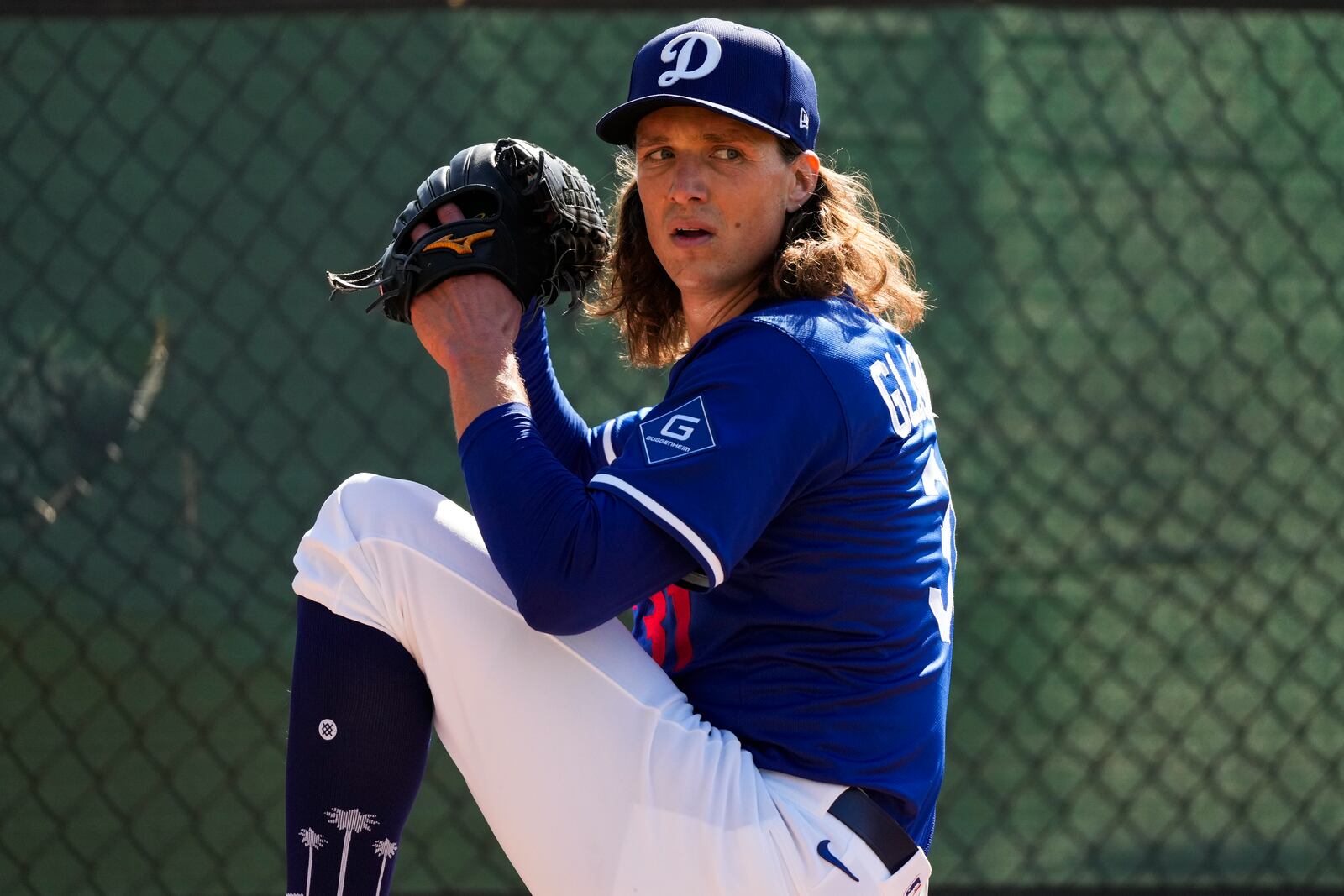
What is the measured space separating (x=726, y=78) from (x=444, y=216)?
1.18ft

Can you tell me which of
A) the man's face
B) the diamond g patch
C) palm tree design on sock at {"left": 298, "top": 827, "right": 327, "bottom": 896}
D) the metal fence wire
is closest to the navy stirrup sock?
palm tree design on sock at {"left": 298, "top": 827, "right": 327, "bottom": 896}

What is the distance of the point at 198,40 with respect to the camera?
2936 mm

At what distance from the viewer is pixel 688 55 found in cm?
161

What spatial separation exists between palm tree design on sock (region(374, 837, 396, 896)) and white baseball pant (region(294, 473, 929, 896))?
0.41 feet

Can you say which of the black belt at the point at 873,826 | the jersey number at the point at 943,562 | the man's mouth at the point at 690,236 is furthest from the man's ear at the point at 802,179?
the black belt at the point at 873,826

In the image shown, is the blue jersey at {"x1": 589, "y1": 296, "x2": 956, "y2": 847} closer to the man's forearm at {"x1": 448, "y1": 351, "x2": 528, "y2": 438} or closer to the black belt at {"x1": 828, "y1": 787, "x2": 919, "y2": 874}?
the black belt at {"x1": 828, "y1": 787, "x2": 919, "y2": 874}

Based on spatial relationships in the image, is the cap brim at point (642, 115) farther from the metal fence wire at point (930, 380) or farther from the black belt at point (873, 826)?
the metal fence wire at point (930, 380)

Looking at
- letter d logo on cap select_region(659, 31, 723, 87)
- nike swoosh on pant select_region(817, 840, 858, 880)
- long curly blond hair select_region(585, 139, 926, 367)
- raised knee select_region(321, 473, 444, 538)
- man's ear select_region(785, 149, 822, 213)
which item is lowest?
nike swoosh on pant select_region(817, 840, 858, 880)

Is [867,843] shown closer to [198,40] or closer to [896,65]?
[896,65]

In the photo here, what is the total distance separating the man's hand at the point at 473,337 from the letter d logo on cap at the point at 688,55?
303 mm

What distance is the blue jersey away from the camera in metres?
1.38

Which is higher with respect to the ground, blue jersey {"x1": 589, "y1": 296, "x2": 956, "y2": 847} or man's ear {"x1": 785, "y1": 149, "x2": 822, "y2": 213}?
man's ear {"x1": 785, "y1": 149, "x2": 822, "y2": 213}

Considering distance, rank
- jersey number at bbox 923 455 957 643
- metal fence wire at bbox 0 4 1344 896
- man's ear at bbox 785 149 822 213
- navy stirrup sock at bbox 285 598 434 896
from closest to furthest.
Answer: navy stirrup sock at bbox 285 598 434 896 → jersey number at bbox 923 455 957 643 → man's ear at bbox 785 149 822 213 → metal fence wire at bbox 0 4 1344 896

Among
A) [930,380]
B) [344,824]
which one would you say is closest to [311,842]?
[344,824]
